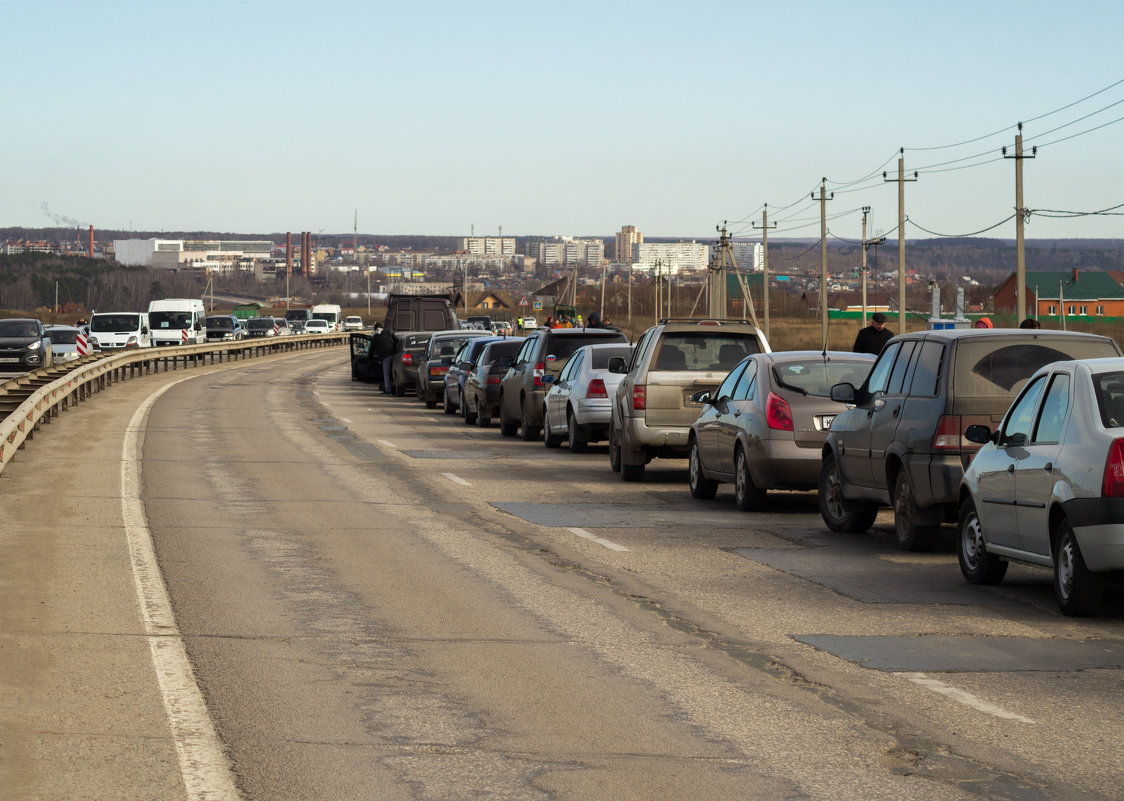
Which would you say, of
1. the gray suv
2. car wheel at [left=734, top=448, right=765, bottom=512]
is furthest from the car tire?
the gray suv

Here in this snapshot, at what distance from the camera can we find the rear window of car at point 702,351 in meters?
18.8

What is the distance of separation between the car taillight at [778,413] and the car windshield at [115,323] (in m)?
49.5

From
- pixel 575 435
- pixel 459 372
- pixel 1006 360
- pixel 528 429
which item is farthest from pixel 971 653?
pixel 459 372

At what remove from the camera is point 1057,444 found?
9875 mm

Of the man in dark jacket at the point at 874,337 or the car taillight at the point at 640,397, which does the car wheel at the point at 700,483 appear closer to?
the car taillight at the point at 640,397

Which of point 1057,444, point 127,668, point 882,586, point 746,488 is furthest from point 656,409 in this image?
point 127,668

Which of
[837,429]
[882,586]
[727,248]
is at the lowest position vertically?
[882,586]

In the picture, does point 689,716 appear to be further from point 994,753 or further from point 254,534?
point 254,534

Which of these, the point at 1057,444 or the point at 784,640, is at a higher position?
the point at 1057,444

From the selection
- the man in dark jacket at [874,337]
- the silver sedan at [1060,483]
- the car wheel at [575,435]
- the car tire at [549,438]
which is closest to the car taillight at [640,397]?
the car wheel at [575,435]

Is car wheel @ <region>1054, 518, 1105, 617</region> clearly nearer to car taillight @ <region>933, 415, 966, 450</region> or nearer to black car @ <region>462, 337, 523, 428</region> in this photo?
car taillight @ <region>933, 415, 966, 450</region>

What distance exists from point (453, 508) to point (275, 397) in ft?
80.8

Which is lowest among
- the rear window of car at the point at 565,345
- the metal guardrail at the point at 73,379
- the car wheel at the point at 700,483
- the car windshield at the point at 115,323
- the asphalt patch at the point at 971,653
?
the asphalt patch at the point at 971,653

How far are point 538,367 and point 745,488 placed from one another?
10024 millimetres
